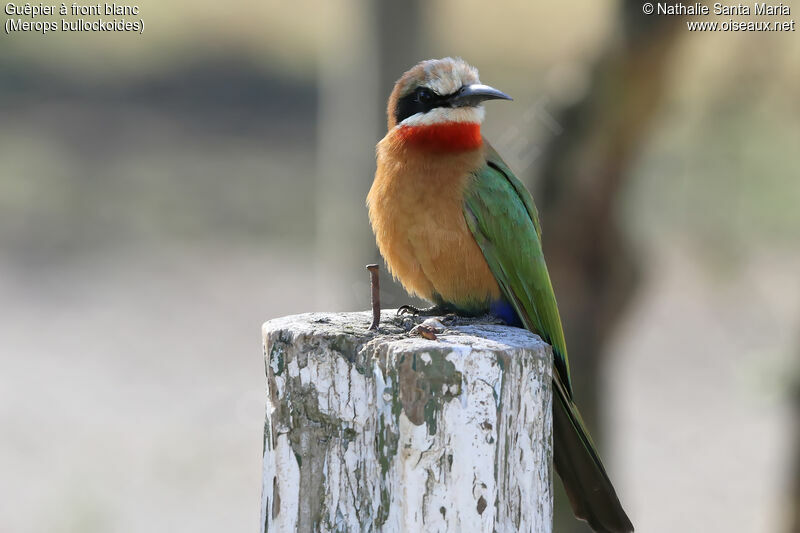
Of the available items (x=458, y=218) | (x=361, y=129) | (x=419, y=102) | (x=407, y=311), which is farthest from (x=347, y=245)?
(x=407, y=311)

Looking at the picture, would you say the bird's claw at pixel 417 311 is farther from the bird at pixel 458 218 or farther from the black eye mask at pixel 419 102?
the black eye mask at pixel 419 102

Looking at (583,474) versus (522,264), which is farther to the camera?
(522,264)

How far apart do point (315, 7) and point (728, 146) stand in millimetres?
12033

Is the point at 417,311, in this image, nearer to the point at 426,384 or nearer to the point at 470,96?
the point at 470,96

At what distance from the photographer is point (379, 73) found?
4984mm

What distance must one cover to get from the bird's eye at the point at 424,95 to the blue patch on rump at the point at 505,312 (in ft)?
2.72

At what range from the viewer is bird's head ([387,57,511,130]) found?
377 centimetres

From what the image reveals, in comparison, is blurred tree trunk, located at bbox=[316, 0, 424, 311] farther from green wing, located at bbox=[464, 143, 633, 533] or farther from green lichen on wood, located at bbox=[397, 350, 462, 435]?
green lichen on wood, located at bbox=[397, 350, 462, 435]

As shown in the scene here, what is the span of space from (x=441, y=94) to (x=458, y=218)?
1.84ft

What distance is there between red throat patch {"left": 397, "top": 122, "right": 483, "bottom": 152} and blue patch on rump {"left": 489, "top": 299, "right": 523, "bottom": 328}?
579 mm

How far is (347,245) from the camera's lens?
17.0 ft

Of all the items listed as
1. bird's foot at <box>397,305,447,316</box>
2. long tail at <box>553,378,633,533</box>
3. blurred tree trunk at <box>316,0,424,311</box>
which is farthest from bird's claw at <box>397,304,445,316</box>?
blurred tree trunk at <box>316,0,424,311</box>

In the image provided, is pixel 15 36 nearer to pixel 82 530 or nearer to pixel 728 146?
pixel 82 530

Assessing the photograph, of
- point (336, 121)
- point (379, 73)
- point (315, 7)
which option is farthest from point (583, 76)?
point (315, 7)
